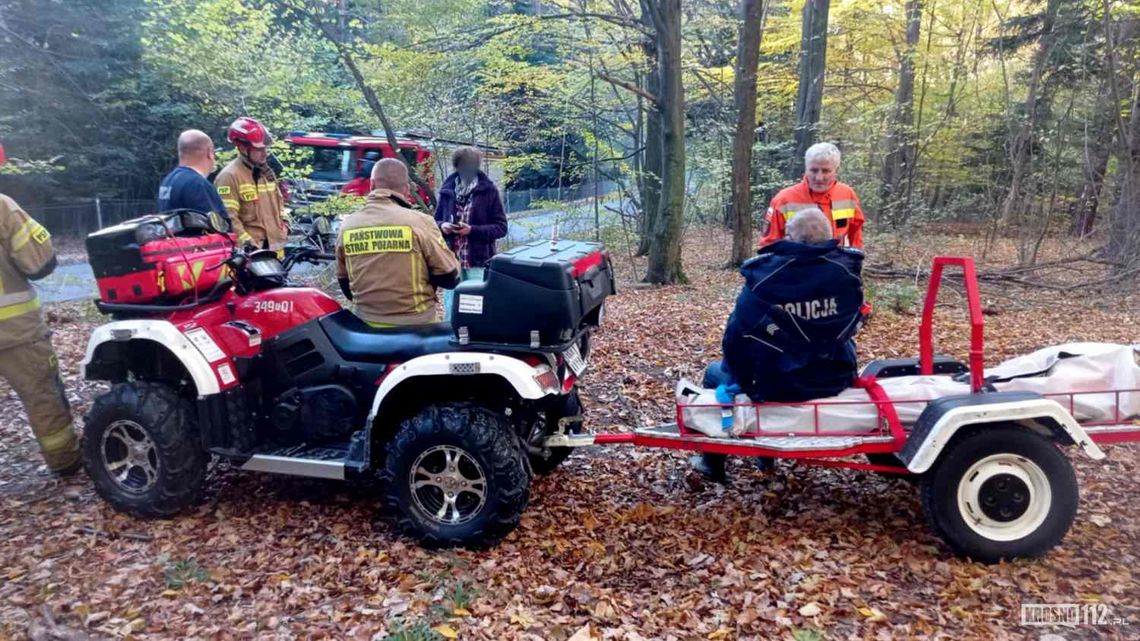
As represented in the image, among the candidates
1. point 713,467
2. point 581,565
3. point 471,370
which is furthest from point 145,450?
point 713,467

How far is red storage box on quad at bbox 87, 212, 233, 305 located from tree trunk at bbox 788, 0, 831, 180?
13.3m

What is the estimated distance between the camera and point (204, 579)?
369 cm

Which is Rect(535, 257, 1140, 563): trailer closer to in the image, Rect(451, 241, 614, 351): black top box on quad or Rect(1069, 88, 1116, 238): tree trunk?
Rect(451, 241, 614, 351): black top box on quad

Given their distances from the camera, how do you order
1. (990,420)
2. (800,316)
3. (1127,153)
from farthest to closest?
1. (1127,153)
2. (800,316)
3. (990,420)

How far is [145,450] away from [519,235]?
1385cm

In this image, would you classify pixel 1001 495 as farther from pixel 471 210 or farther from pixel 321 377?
pixel 471 210

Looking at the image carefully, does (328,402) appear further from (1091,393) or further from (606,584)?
→ (1091,393)

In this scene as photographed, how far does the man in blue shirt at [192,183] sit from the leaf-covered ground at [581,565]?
1.75m

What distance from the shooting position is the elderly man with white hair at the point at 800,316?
3.81 metres

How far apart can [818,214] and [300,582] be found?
3144 millimetres

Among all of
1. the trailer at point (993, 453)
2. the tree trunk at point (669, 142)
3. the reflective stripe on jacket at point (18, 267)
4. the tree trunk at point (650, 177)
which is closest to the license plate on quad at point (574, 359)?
the trailer at point (993, 453)

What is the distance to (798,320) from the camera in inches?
151

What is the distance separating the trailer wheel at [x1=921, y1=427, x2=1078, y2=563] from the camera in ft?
11.3

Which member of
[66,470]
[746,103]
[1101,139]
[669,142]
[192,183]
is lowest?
[66,470]
